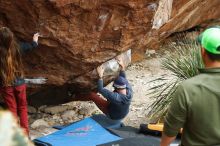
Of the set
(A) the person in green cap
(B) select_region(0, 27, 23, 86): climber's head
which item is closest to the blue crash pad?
(B) select_region(0, 27, 23, 86): climber's head

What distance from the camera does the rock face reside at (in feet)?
14.9

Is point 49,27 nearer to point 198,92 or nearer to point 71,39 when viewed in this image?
point 71,39

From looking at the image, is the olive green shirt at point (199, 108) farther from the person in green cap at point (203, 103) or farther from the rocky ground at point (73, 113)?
the rocky ground at point (73, 113)

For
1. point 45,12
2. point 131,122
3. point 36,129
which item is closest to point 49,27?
point 45,12

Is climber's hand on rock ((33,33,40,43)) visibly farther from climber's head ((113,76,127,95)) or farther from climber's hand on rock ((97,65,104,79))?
climber's head ((113,76,127,95))

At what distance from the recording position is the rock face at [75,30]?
14.9ft

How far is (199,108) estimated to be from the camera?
2.06 meters

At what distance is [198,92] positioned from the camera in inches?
79.6

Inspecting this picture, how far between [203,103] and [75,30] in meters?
2.97

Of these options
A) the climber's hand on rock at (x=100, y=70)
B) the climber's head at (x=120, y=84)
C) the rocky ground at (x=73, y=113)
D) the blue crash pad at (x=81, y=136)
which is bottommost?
the blue crash pad at (x=81, y=136)

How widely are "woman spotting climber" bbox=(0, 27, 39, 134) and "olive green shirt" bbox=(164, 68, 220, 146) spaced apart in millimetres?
2468

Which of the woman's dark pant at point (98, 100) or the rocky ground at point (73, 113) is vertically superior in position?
the woman's dark pant at point (98, 100)

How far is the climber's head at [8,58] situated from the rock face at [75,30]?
413 millimetres

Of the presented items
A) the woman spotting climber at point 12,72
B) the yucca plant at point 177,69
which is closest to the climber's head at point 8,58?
the woman spotting climber at point 12,72
